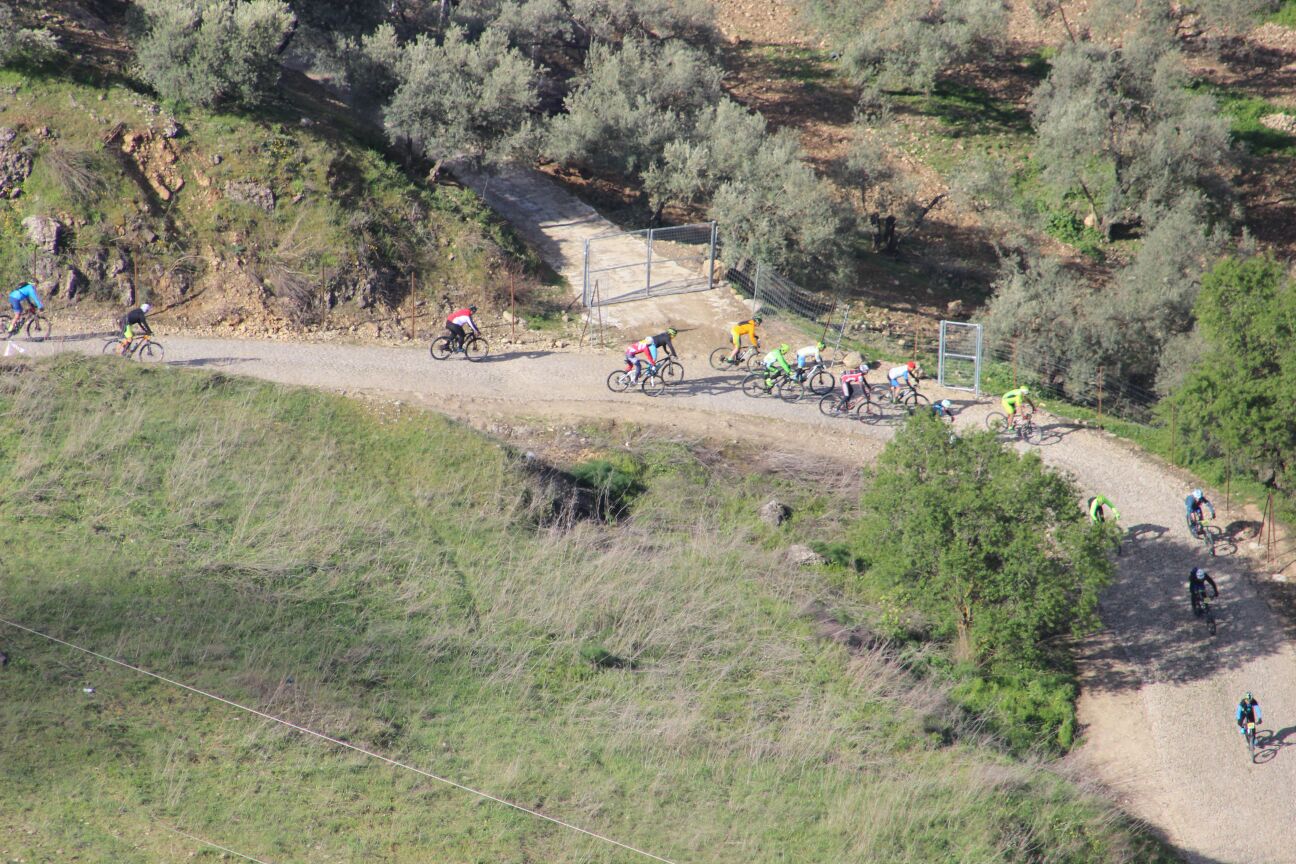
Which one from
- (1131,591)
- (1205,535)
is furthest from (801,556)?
(1205,535)

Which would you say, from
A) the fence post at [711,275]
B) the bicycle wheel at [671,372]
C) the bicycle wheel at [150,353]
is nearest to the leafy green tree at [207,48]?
the bicycle wheel at [150,353]

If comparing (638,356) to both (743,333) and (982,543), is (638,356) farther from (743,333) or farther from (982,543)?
(982,543)

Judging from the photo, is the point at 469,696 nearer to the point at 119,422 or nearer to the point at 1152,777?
the point at 119,422

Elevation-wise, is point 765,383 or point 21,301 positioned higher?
point 21,301

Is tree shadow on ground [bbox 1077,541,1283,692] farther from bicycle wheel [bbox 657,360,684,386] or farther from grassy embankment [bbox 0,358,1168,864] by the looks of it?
bicycle wheel [bbox 657,360,684,386]

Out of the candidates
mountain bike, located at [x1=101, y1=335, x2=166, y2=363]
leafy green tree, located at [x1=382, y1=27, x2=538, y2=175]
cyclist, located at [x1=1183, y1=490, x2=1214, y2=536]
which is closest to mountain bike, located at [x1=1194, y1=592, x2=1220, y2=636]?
cyclist, located at [x1=1183, y1=490, x2=1214, y2=536]
